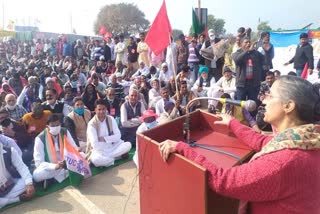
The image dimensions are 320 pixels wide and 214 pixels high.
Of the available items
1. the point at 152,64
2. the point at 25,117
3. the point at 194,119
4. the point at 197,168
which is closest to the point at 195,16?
the point at 152,64

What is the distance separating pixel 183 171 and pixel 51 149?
3824mm

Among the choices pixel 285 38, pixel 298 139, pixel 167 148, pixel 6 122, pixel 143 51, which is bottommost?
pixel 6 122

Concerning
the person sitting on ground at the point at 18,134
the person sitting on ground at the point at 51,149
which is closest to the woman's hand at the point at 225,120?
the person sitting on ground at the point at 51,149

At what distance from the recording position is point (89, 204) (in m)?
4.20

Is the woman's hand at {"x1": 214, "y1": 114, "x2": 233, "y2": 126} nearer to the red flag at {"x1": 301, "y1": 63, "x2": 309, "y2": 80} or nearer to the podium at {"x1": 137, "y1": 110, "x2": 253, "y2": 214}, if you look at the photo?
the podium at {"x1": 137, "y1": 110, "x2": 253, "y2": 214}

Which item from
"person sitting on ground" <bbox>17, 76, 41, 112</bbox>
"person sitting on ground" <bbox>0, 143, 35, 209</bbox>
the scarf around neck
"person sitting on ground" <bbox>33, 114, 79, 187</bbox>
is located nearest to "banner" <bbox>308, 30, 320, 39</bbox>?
"person sitting on ground" <bbox>17, 76, 41, 112</bbox>

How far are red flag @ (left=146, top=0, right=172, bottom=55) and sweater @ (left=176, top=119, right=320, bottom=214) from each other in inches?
212

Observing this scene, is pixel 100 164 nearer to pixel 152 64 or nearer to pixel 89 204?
pixel 89 204

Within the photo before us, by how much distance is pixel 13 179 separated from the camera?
4.54 meters

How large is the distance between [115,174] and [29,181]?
133cm

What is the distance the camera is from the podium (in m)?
1.64

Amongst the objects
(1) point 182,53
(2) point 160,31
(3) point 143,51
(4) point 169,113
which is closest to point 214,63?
(1) point 182,53

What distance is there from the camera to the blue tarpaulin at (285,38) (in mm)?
15359

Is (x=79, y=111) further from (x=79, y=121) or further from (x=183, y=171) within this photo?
(x=183, y=171)
